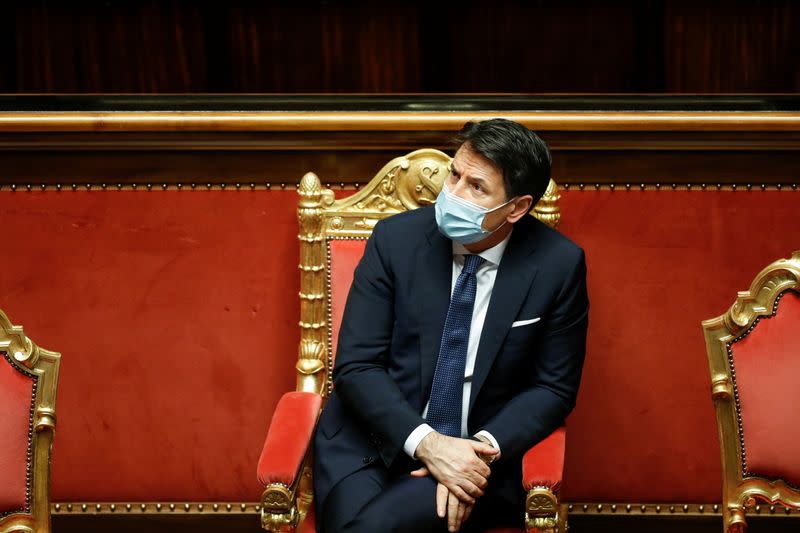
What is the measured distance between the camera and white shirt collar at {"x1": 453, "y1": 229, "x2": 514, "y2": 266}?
79.7 inches

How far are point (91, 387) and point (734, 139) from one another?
1.66 m

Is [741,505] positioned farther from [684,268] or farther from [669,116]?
[669,116]

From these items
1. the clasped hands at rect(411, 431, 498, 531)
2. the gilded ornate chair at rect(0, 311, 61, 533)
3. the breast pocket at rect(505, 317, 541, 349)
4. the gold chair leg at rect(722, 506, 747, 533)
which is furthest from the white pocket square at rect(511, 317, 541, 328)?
the gilded ornate chair at rect(0, 311, 61, 533)

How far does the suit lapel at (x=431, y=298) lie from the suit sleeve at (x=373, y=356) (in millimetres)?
61

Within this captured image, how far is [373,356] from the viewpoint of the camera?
1.99m

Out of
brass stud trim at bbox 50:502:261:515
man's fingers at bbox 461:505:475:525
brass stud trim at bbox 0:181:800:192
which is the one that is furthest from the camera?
brass stud trim at bbox 50:502:261:515

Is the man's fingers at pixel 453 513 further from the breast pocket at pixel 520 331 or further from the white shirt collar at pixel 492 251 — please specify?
the white shirt collar at pixel 492 251

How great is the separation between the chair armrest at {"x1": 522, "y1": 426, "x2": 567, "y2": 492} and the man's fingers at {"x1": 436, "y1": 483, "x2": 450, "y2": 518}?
150 mm

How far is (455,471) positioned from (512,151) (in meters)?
0.60

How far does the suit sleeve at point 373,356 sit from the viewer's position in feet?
6.29
